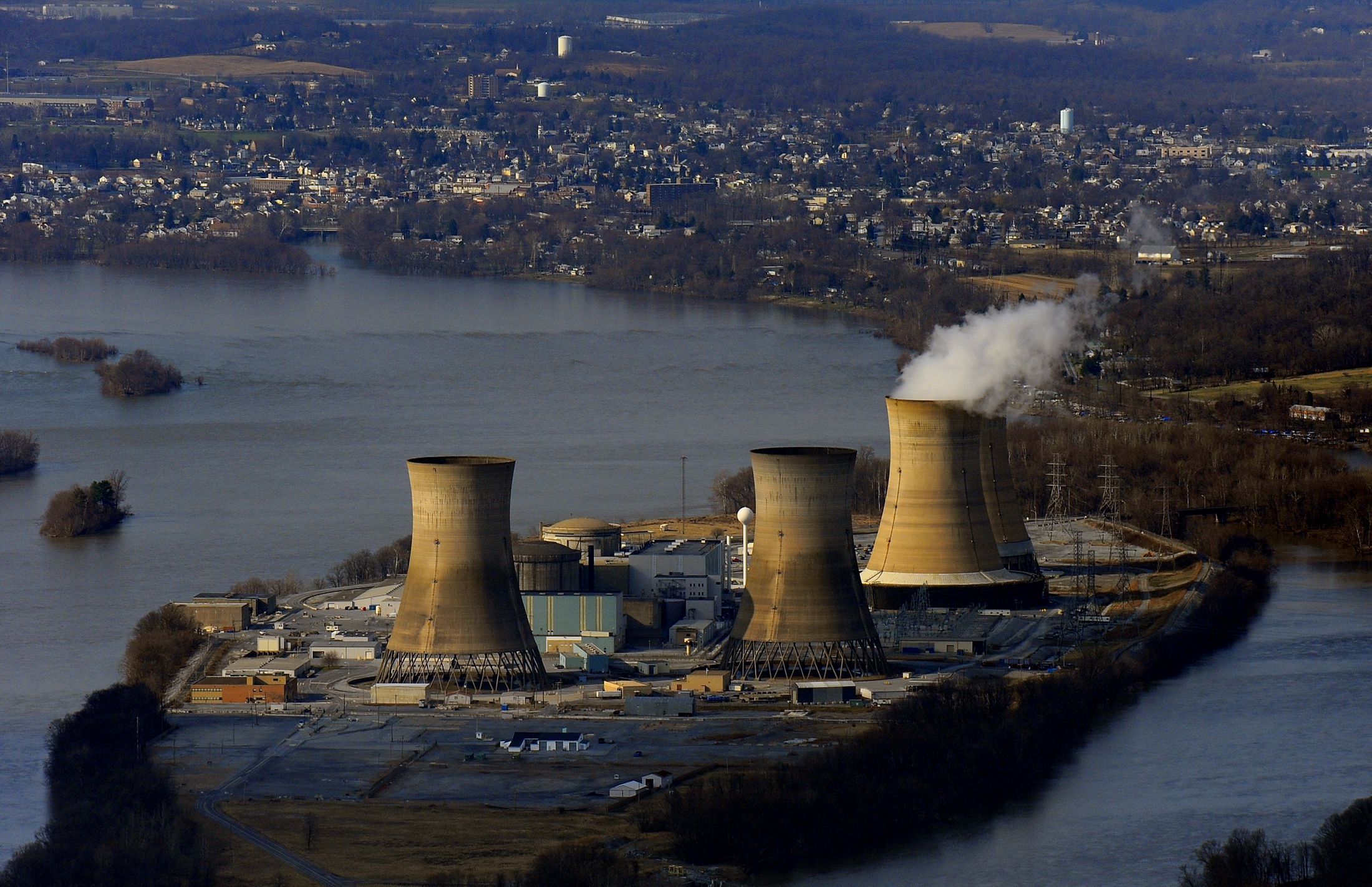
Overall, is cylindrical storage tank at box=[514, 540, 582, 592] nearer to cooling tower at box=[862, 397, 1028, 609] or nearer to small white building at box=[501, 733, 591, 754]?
cooling tower at box=[862, 397, 1028, 609]

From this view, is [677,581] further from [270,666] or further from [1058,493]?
[1058,493]

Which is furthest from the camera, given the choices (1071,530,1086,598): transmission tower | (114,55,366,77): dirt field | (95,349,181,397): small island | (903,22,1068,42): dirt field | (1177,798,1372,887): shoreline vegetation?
(903,22,1068,42): dirt field

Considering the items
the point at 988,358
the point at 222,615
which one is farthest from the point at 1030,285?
the point at 222,615

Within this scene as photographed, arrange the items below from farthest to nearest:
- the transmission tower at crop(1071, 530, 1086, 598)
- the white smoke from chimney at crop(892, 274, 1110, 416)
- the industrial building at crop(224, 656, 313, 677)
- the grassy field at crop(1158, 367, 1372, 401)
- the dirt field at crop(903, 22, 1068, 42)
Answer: the dirt field at crop(903, 22, 1068, 42) → the grassy field at crop(1158, 367, 1372, 401) → the transmission tower at crop(1071, 530, 1086, 598) → the white smoke from chimney at crop(892, 274, 1110, 416) → the industrial building at crop(224, 656, 313, 677)

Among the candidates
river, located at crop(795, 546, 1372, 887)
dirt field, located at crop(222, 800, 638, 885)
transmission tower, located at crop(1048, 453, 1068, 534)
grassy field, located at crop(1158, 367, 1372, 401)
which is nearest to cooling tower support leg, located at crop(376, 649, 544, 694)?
dirt field, located at crop(222, 800, 638, 885)

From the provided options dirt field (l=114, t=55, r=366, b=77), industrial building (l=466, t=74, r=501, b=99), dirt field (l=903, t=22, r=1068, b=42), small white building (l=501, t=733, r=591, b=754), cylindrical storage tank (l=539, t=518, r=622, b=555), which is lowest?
small white building (l=501, t=733, r=591, b=754)

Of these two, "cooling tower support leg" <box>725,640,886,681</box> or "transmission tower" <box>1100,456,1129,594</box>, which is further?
"transmission tower" <box>1100,456,1129,594</box>

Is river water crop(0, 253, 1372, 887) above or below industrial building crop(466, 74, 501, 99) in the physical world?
below

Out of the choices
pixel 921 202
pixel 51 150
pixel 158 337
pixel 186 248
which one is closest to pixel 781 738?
pixel 158 337
